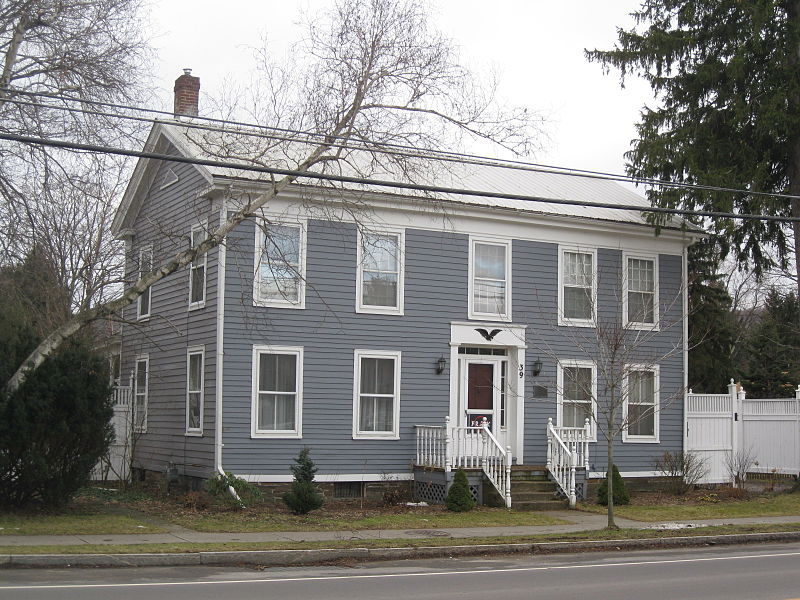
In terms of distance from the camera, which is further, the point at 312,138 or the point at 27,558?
the point at 312,138

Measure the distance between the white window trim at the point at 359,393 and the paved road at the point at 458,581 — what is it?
6.89 metres

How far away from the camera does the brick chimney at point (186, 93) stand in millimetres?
24188

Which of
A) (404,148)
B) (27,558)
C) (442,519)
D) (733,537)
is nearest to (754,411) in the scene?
(733,537)

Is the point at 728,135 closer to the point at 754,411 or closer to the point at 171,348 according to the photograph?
the point at 754,411

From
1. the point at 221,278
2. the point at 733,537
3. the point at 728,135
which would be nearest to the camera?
the point at 733,537

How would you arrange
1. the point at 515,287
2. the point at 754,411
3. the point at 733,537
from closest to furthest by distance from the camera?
the point at 733,537, the point at 515,287, the point at 754,411

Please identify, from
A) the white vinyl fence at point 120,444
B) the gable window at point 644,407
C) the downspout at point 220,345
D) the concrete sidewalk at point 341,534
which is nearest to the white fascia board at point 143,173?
the downspout at point 220,345

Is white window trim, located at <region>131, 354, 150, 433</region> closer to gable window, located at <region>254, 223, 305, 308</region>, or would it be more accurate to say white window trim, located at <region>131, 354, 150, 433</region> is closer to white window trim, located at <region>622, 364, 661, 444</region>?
gable window, located at <region>254, 223, 305, 308</region>

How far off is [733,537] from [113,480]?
15361 mm

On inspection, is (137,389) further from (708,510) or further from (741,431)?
(741,431)

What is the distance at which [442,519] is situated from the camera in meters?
18.6

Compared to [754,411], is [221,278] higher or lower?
higher

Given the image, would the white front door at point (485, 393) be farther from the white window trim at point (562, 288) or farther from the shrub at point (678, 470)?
the shrub at point (678, 470)

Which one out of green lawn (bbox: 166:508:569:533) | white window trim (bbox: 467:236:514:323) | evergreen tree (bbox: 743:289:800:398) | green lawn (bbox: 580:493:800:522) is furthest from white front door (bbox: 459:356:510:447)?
evergreen tree (bbox: 743:289:800:398)
